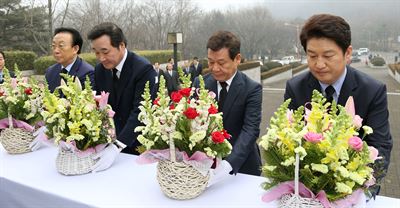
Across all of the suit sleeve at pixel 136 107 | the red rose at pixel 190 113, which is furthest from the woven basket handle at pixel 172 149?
the suit sleeve at pixel 136 107

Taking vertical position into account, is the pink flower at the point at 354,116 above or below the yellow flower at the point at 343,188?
above

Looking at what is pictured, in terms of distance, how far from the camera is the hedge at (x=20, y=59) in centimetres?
1648

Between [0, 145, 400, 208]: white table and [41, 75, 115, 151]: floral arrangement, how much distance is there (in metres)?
0.23

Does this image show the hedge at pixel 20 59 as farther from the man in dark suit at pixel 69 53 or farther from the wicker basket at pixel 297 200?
the wicker basket at pixel 297 200

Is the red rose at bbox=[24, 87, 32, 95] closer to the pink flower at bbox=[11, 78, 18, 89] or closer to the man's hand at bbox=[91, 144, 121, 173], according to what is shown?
the pink flower at bbox=[11, 78, 18, 89]

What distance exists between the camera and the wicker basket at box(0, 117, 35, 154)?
247 centimetres

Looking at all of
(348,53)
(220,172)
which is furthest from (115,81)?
(348,53)

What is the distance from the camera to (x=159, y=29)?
36562 millimetres

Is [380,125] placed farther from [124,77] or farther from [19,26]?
[19,26]

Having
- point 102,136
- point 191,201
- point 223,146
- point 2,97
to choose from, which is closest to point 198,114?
point 223,146

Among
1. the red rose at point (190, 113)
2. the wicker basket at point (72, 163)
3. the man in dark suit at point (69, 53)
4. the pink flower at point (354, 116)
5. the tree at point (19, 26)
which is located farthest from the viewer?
the tree at point (19, 26)

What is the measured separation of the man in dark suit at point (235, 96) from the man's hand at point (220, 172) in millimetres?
133

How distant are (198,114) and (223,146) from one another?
21cm

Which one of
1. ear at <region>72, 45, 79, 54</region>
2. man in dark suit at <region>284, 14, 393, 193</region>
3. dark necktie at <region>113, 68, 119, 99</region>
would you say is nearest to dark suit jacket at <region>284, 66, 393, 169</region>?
man in dark suit at <region>284, 14, 393, 193</region>
